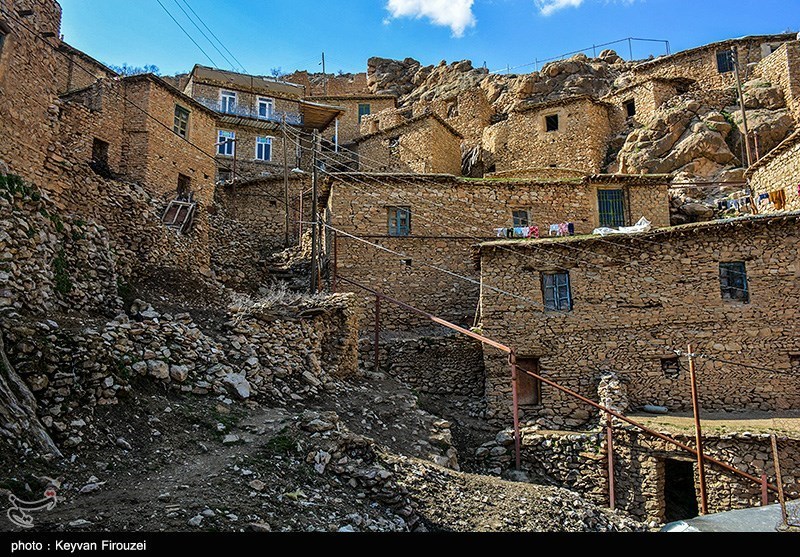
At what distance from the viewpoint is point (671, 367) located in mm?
16188

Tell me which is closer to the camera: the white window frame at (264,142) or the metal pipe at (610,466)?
the metal pipe at (610,466)

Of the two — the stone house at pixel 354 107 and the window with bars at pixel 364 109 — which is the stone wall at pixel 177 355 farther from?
the window with bars at pixel 364 109

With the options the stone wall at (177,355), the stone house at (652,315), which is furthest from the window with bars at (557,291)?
the stone wall at (177,355)

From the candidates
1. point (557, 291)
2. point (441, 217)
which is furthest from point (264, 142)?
point (557, 291)

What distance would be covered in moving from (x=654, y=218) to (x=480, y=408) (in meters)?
11.9

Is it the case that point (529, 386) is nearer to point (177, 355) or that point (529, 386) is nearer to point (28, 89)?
point (177, 355)

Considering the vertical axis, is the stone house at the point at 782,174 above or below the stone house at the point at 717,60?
below

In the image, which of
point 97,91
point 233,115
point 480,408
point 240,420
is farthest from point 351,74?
point 240,420

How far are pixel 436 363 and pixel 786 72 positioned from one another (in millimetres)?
25215

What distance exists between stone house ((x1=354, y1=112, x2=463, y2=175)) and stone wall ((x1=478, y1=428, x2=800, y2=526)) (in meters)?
18.6

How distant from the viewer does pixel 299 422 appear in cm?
997

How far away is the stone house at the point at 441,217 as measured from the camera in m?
21.5

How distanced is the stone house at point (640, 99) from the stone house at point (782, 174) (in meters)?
8.82
